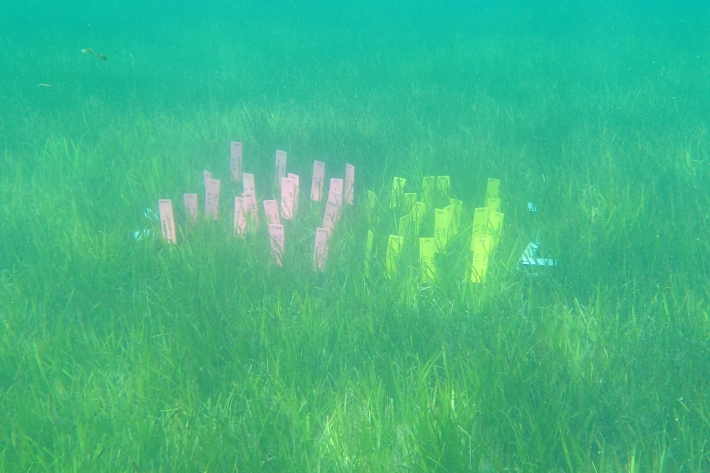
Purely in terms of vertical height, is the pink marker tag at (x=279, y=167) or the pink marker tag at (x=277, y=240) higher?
the pink marker tag at (x=279, y=167)

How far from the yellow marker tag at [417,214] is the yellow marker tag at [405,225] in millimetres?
29

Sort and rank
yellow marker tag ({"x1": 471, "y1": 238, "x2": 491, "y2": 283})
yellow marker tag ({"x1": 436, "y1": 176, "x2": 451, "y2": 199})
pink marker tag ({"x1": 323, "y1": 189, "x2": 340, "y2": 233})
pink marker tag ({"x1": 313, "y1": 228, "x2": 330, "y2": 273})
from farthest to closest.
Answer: yellow marker tag ({"x1": 436, "y1": 176, "x2": 451, "y2": 199})
pink marker tag ({"x1": 323, "y1": 189, "x2": 340, "y2": 233})
pink marker tag ({"x1": 313, "y1": 228, "x2": 330, "y2": 273})
yellow marker tag ({"x1": 471, "y1": 238, "x2": 491, "y2": 283})

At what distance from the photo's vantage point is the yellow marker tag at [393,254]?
218cm

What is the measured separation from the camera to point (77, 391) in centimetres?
161

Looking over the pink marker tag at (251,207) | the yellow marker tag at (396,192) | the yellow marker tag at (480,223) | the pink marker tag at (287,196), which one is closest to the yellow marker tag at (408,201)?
the yellow marker tag at (396,192)

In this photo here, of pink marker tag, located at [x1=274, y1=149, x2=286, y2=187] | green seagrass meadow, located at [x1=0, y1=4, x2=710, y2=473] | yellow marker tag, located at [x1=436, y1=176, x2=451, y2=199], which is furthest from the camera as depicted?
pink marker tag, located at [x1=274, y1=149, x2=286, y2=187]

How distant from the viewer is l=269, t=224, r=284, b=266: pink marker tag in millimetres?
2332

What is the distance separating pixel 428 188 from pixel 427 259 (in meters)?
0.84

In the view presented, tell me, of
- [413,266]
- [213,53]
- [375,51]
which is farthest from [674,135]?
[213,53]

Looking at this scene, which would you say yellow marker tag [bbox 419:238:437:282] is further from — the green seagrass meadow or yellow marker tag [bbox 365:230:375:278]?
yellow marker tag [bbox 365:230:375:278]

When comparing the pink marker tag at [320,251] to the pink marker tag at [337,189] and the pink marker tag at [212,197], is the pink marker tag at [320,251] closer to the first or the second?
the pink marker tag at [337,189]

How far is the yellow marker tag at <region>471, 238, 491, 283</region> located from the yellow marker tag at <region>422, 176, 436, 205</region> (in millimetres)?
687

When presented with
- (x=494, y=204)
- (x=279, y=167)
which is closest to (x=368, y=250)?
(x=494, y=204)

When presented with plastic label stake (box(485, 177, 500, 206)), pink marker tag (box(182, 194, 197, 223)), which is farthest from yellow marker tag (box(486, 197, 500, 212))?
pink marker tag (box(182, 194, 197, 223))
